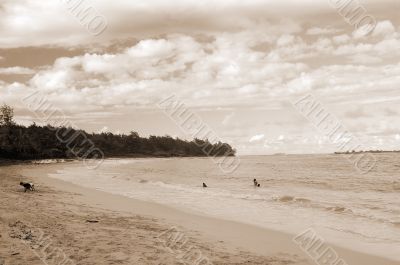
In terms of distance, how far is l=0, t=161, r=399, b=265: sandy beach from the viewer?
8867 mm

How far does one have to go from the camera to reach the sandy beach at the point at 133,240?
887cm

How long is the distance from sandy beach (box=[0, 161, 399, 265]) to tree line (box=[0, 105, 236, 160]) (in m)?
81.7

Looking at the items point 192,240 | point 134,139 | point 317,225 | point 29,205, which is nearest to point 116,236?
point 192,240

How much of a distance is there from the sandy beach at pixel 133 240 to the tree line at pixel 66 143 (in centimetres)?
8168

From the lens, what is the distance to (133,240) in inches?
416

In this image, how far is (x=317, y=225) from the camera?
1488 cm

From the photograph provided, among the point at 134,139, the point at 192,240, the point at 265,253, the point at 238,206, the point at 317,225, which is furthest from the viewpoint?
the point at 134,139

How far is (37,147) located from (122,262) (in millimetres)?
100708

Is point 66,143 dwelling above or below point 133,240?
above

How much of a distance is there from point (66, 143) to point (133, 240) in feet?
376

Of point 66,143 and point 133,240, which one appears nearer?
point 133,240

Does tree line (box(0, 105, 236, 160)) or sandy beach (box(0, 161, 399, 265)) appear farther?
tree line (box(0, 105, 236, 160))

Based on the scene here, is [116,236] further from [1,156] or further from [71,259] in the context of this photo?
[1,156]

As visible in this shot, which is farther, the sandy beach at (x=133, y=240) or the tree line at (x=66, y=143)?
the tree line at (x=66, y=143)
